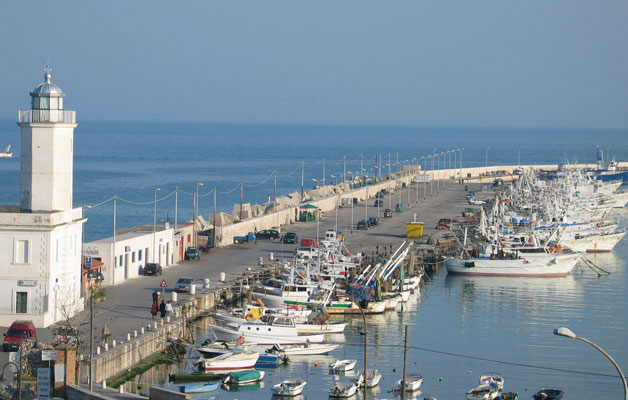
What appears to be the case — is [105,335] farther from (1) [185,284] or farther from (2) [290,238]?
(2) [290,238]

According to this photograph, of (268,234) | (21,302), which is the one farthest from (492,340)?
(268,234)

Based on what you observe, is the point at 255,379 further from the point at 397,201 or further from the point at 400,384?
the point at 397,201

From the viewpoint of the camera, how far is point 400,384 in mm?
34719

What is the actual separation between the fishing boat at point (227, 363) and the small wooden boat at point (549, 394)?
32.6 ft

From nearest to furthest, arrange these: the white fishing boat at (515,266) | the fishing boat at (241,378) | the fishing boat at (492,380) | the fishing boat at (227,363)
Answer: the fishing boat at (492,380), the fishing boat at (241,378), the fishing boat at (227,363), the white fishing boat at (515,266)

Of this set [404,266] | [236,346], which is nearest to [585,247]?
[404,266]

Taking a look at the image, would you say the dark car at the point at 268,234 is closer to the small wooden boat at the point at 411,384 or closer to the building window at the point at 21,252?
the building window at the point at 21,252

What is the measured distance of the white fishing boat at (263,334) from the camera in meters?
40.7

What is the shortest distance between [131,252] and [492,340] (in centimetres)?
1690

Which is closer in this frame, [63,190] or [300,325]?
[63,190]

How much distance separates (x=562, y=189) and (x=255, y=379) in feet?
240

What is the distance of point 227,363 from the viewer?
120 ft

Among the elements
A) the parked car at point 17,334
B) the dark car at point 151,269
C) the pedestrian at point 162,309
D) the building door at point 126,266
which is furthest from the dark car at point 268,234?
the parked car at point 17,334

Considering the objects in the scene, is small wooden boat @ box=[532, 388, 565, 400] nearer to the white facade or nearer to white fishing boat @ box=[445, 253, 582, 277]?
the white facade
